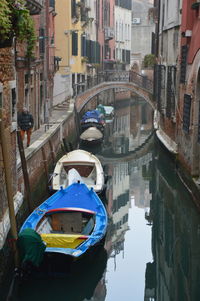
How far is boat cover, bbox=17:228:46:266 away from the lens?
6.86m

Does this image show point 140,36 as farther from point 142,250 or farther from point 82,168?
point 142,250

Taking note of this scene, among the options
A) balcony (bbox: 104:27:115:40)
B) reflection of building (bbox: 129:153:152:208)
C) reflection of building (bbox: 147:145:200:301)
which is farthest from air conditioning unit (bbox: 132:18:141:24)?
reflection of building (bbox: 147:145:200:301)

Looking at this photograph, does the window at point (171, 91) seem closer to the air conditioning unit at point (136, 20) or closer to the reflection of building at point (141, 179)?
the reflection of building at point (141, 179)

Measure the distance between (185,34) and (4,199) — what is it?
693 centimetres

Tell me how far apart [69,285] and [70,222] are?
1419 mm

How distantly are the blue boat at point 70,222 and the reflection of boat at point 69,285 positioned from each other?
290 millimetres

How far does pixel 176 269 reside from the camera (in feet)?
27.3

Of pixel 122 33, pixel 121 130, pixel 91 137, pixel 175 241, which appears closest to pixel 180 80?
pixel 175 241

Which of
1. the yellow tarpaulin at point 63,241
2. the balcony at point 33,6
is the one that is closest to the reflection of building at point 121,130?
the balcony at point 33,6

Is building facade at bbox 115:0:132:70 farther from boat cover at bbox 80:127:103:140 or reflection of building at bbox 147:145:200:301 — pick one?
reflection of building at bbox 147:145:200:301

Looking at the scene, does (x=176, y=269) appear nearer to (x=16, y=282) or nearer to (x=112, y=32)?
(x=16, y=282)

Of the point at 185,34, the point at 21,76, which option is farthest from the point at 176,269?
the point at 21,76

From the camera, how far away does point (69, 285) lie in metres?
7.50

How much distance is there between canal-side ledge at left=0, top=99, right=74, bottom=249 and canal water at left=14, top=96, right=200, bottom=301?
1.26m
